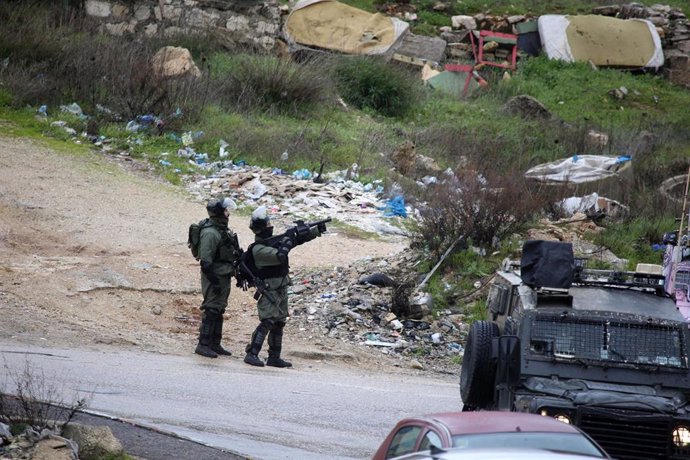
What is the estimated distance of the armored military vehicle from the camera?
336 inches

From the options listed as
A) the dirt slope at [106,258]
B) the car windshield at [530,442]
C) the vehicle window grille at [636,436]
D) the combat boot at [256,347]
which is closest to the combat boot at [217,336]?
the dirt slope at [106,258]

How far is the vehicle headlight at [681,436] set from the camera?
8.55 m

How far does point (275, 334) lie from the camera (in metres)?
13.9

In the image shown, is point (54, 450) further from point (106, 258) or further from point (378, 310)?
point (106, 258)

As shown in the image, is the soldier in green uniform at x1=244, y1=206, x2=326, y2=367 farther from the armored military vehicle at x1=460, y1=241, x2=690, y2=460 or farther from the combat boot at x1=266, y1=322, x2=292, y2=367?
the armored military vehicle at x1=460, y1=241, x2=690, y2=460

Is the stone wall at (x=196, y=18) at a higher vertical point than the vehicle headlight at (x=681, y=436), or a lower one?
lower

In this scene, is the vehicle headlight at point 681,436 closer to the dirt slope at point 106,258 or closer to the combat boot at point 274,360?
the combat boot at point 274,360

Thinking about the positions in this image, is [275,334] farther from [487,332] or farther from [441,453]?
[441,453]

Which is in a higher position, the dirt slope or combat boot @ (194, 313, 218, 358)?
combat boot @ (194, 313, 218, 358)

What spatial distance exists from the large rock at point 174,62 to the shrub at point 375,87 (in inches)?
177

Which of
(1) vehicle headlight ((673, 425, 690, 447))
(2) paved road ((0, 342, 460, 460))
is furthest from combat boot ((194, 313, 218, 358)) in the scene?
(1) vehicle headlight ((673, 425, 690, 447))

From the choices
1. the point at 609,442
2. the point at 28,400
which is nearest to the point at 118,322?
the point at 28,400

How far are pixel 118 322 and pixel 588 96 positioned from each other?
23419 millimetres

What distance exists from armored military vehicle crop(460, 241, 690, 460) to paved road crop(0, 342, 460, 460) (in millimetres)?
1402
